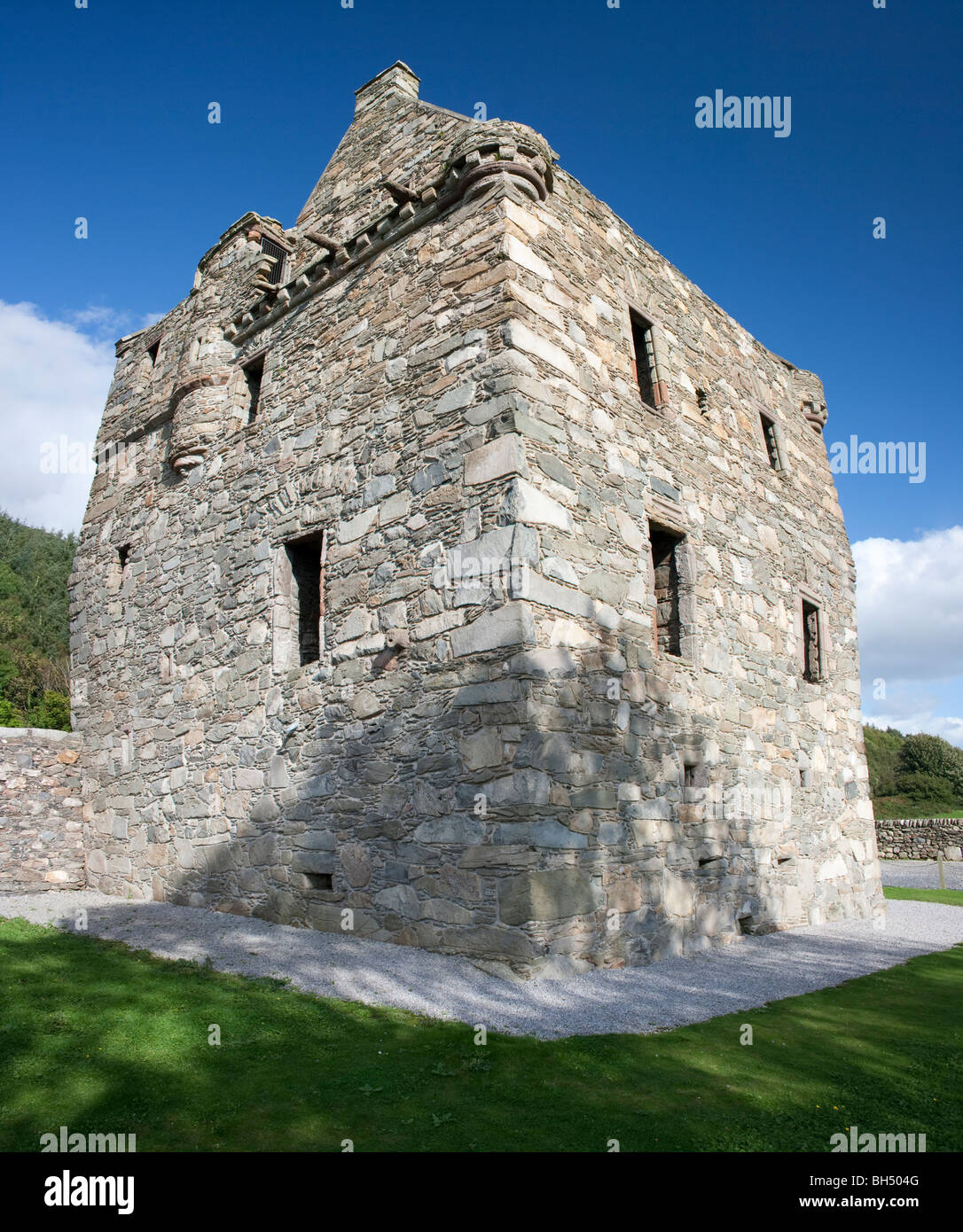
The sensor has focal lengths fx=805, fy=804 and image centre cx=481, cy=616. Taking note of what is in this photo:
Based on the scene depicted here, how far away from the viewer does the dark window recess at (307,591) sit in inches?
367

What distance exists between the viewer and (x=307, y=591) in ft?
31.4

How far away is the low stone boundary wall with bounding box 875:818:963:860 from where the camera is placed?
24.4 meters

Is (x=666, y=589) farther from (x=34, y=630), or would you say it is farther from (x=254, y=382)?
(x=34, y=630)

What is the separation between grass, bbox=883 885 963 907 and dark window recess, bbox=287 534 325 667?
12372mm

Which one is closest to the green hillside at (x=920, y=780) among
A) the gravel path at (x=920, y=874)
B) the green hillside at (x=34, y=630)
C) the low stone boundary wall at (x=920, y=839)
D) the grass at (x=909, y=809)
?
the grass at (x=909, y=809)

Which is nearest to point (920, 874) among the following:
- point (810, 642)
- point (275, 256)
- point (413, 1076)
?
point (810, 642)

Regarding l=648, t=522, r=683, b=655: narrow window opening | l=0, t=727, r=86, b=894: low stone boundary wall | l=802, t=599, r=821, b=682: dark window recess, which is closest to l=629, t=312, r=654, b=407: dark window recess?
l=648, t=522, r=683, b=655: narrow window opening

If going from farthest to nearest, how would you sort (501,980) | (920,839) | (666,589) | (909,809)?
(909,809) < (920,839) < (666,589) < (501,980)

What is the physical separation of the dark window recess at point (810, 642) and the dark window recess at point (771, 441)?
2257mm

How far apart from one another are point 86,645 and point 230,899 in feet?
20.5

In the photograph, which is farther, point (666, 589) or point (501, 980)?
point (666, 589)

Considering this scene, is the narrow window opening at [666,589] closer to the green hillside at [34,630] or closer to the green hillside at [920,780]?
the green hillside at [34,630]

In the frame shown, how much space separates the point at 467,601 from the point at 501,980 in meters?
3.04
